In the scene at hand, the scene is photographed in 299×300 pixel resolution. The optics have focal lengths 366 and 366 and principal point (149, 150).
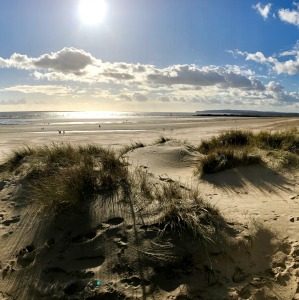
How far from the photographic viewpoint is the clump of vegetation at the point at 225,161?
8.56 meters

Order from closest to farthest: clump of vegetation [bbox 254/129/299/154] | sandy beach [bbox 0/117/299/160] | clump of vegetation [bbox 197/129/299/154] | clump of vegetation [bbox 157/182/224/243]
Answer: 1. clump of vegetation [bbox 157/182/224/243]
2. clump of vegetation [bbox 254/129/299/154]
3. clump of vegetation [bbox 197/129/299/154]
4. sandy beach [bbox 0/117/299/160]

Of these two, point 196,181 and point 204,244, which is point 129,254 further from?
point 196,181

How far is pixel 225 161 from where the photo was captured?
8.74 metres

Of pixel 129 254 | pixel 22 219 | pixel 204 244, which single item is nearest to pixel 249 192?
pixel 204 244

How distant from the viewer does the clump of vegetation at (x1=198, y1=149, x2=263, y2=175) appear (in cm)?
856

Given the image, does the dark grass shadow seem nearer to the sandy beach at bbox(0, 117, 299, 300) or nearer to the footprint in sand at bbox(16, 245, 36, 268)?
the sandy beach at bbox(0, 117, 299, 300)

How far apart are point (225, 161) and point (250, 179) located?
0.90 m

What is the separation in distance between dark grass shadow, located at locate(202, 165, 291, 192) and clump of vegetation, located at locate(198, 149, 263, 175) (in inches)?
6.8

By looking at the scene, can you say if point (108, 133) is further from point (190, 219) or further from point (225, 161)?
point (190, 219)

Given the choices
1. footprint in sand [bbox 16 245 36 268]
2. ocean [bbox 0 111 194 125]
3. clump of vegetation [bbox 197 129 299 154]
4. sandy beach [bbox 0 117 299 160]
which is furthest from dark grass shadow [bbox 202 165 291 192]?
ocean [bbox 0 111 194 125]

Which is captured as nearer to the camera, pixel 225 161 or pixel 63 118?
pixel 225 161

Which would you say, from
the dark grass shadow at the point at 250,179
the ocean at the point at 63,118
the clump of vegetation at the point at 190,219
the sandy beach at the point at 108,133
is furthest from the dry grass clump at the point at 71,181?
the ocean at the point at 63,118

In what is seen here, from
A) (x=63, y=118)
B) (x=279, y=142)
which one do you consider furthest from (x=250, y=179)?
(x=63, y=118)

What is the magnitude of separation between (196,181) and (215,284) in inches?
160
